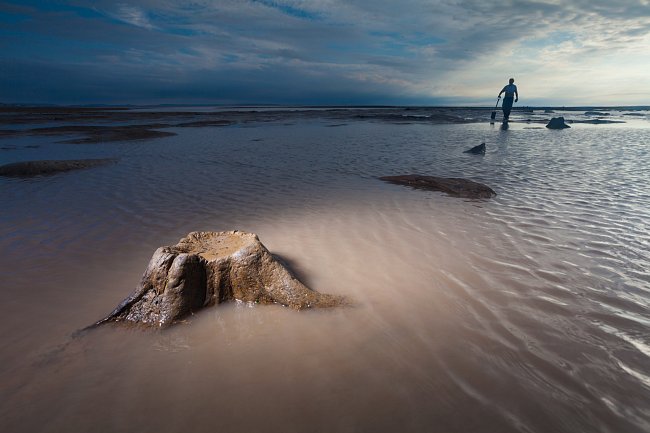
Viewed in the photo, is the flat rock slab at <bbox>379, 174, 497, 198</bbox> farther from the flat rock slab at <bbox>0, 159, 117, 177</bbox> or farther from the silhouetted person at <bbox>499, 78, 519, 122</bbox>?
the silhouetted person at <bbox>499, 78, 519, 122</bbox>

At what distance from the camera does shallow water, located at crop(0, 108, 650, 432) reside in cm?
209

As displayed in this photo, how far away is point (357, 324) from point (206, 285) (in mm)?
1581

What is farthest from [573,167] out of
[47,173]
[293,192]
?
[47,173]

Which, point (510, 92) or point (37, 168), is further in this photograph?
point (510, 92)

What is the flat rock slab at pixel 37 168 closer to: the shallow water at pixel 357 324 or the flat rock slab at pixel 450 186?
the shallow water at pixel 357 324

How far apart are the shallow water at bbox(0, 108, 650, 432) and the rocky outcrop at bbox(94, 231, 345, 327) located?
156 millimetres

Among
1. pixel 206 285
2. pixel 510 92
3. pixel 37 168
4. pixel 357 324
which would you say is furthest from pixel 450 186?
pixel 510 92

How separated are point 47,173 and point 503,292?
37.2ft

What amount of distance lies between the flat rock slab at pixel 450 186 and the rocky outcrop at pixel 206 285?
4.93 meters

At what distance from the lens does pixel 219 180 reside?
8.48 metres

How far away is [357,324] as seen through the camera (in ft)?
9.62

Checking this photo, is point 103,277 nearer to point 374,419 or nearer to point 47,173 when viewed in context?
point 374,419

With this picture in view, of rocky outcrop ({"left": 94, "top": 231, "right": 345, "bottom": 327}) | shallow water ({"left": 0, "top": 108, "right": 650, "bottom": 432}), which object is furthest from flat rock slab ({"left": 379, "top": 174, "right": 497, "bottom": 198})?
rocky outcrop ({"left": 94, "top": 231, "right": 345, "bottom": 327})

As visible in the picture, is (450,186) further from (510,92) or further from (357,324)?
(510,92)
